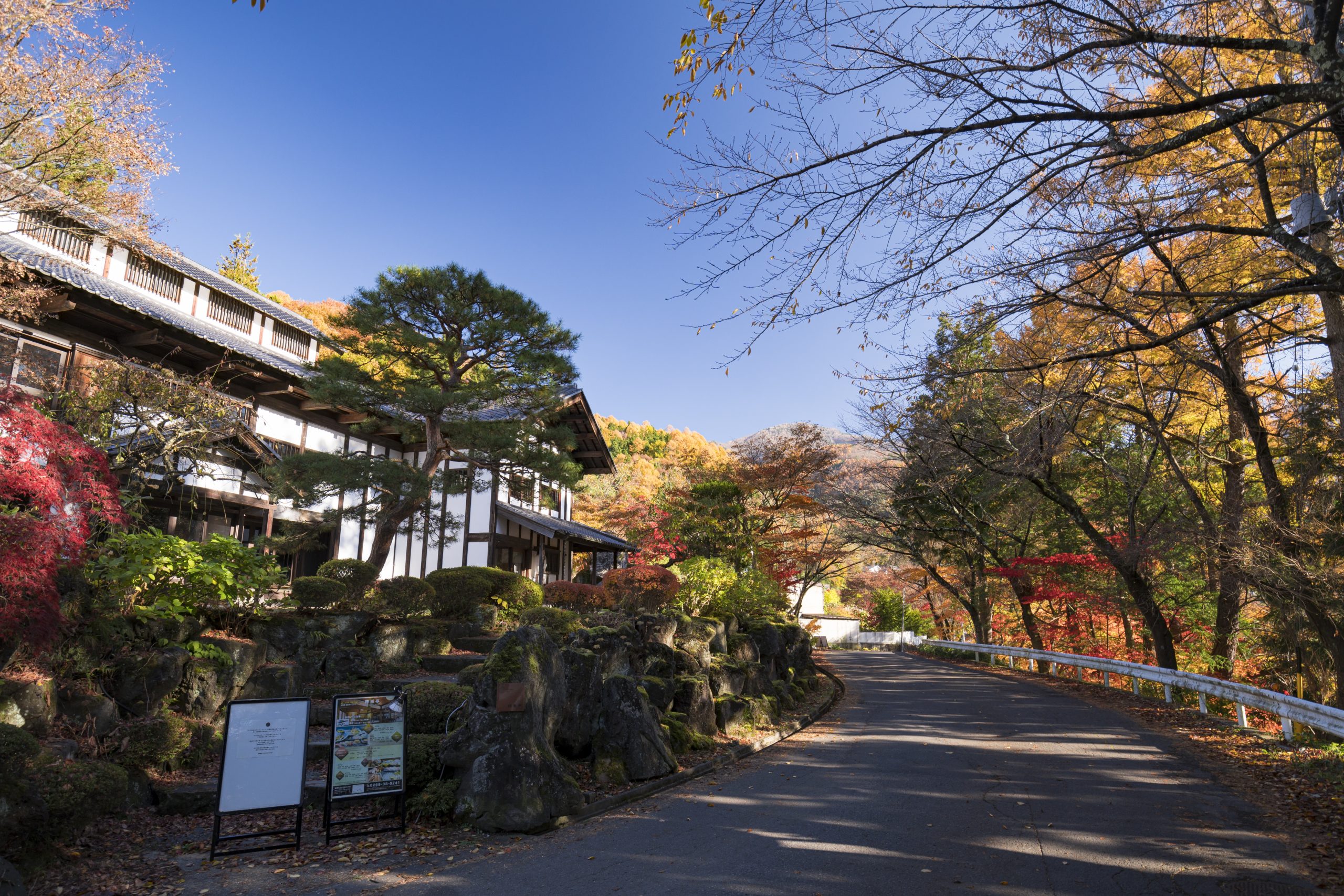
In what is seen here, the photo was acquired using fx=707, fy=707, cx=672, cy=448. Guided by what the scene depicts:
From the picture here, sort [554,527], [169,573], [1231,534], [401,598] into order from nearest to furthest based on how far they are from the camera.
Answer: [169,573] → [1231,534] → [401,598] → [554,527]

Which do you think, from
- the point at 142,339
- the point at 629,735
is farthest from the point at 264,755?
the point at 142,339

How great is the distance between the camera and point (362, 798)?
5.84m

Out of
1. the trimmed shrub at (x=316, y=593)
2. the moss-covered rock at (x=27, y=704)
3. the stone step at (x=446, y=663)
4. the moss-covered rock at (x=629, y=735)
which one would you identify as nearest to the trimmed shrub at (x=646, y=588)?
the stone step at (x=446, y=663)

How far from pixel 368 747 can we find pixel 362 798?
15.4 inches

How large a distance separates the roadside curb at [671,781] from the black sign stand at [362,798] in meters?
1.14

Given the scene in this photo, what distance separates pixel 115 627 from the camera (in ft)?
23.7

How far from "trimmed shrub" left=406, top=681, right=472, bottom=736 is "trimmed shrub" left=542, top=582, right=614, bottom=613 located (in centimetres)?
856

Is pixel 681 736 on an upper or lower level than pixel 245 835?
upper

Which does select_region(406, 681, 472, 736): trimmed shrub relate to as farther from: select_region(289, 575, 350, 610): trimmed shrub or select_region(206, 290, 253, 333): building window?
select_region(206, 290, 253, 333): building window

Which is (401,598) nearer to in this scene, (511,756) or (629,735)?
(629,735)

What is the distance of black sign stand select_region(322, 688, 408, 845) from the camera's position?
567 cm

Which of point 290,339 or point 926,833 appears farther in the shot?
point 290,339

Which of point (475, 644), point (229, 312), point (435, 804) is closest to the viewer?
point (435, 804)

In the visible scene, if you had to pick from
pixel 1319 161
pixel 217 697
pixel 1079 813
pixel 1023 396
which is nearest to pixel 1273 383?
pixel 1023 396
